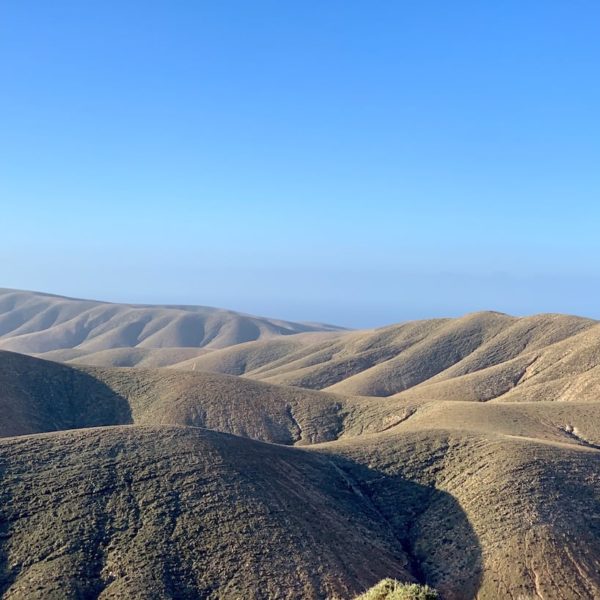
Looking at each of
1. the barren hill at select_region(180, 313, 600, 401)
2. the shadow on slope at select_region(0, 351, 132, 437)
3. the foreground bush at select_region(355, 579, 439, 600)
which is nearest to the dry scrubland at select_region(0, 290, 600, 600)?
the shadow on slope at select_region(0, 351, 132, 437)

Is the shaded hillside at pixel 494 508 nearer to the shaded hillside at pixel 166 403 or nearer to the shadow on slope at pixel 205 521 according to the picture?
the shadow on slope at pixel 205 521

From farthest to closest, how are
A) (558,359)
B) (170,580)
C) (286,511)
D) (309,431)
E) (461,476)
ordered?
1. (558,359)
2. (309,431)
3. (461,476)
4. (286,511)
5. (170,580)

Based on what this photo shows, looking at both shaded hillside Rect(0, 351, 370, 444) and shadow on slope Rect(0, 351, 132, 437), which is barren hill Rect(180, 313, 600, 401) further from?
shadow on slope Rect(0, 351, 132, 437)

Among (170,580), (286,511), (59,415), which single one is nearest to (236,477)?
(286,511)

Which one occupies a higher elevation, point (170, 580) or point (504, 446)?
point (504, 446)

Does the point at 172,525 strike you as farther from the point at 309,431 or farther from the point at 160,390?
the point at 160,390

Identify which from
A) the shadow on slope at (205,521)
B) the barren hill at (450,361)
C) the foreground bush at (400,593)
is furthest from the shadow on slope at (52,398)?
the foreground bush at (400,593)

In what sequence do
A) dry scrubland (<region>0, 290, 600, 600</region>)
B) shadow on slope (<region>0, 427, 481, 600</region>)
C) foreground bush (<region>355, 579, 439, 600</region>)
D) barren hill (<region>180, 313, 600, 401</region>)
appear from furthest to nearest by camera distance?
barren hill (<region>180, 313, 600, 401</region>) < dry scrubland (<region>0, 290, 600, 600</region>) < shadow on slope (<region>0, 427, 481, 600</region>) < foreground bush (<region>355, 579, 439, 600</region>)

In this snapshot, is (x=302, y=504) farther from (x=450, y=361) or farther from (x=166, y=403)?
(x=450, y=361)

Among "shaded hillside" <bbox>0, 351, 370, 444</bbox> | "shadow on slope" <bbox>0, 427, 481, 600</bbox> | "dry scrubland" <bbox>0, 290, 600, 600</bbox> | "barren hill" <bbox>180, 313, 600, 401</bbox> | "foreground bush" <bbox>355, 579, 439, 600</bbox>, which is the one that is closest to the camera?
"foreground bush" <bbox>355, 579, 439, 600</bbox>
